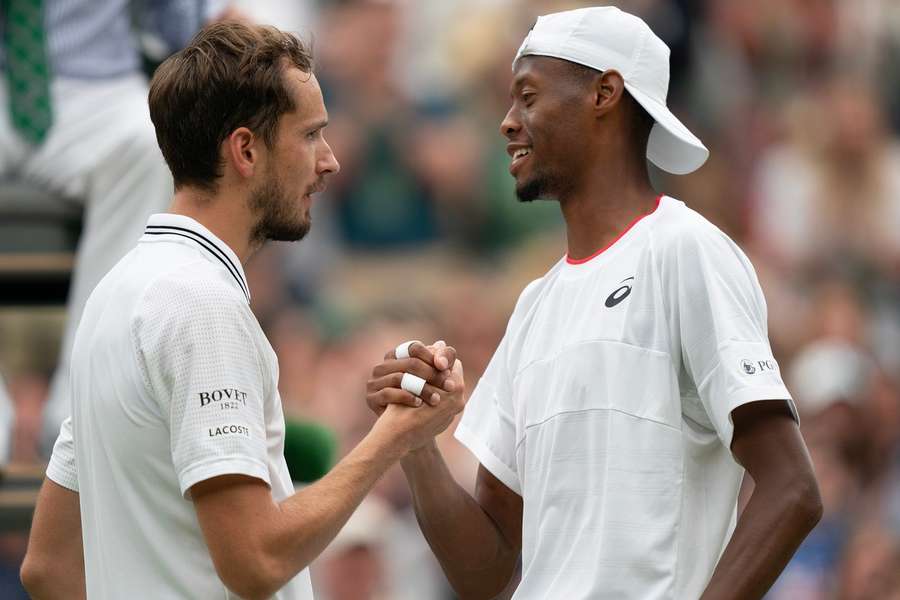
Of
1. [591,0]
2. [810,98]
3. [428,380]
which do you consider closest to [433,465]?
[428,380]

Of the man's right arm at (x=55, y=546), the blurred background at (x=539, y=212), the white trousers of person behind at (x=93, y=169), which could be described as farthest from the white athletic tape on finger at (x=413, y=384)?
the blurred background at (x=539, y=212)

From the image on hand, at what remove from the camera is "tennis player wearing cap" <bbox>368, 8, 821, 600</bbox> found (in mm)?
2988

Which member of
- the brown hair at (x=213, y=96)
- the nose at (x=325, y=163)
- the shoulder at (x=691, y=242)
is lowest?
the shoulder at (x=691, y=242)

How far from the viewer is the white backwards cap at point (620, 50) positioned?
3373 mm

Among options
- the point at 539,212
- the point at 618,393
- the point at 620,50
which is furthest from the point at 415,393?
the point at 539,212

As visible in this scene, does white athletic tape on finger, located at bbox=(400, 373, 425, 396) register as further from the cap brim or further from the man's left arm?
the cap brim

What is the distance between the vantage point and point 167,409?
9.40 feet

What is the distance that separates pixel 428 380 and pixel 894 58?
22.3 feet

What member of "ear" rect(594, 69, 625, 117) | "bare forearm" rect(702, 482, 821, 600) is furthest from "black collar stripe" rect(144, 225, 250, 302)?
"bare forearm" rect(702, 482, 821, 600)

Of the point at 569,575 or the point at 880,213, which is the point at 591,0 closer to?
the point at 880,213

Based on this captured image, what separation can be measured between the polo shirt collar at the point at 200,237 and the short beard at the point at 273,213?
91 millimetres

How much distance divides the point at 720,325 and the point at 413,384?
1.84 ft

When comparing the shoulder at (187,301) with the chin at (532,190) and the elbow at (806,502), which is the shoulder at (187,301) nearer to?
the chin at (532,190)

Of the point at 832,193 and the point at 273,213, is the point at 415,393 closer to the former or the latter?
the point at 273,213
